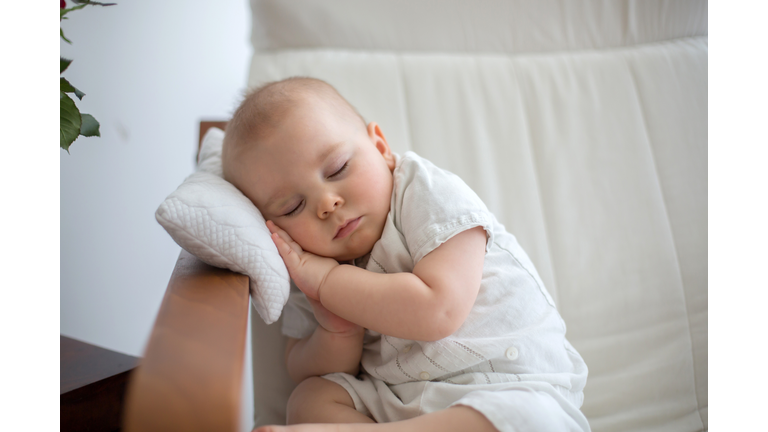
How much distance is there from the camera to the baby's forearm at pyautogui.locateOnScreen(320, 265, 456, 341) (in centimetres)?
62

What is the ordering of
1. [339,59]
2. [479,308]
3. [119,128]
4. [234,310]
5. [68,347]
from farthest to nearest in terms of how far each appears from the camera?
[119,128]
[339,59]
[68,347]
[479,308]
[234,310]

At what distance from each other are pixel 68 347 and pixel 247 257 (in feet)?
2.41

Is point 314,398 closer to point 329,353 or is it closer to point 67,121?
point 329,353

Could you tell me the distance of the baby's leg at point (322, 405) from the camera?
2.29 ft

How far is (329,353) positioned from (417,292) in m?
0.25

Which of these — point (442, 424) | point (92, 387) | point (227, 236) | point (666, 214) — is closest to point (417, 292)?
point (442, 424)

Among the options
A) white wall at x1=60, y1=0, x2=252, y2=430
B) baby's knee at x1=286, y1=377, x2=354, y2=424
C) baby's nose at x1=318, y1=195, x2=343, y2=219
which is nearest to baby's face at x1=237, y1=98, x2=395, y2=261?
baby's nose at x1=318, y1=195, x2=343, y2=219

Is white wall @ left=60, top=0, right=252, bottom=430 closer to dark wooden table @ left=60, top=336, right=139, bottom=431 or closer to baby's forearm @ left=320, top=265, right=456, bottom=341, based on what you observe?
dark wooden table @ left=60, top=336, right=139, bottom=431

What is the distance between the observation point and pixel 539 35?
4.02 feet

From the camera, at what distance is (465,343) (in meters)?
0.69

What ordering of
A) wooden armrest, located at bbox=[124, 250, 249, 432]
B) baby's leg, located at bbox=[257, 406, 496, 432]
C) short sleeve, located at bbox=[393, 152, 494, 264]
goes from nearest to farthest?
1. wooden armrest, located at bbox=[124, 250, 249, 432]
2. baby's leg, located at bbox=[257, 406, 496, 432]
3. short sleeve, located at bbox=[393, 152, 494, 264]

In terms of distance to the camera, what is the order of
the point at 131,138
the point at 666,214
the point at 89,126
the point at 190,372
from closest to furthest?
the point at 190,372
the point at 89,126
the point at 666,214
the point at 131,138
